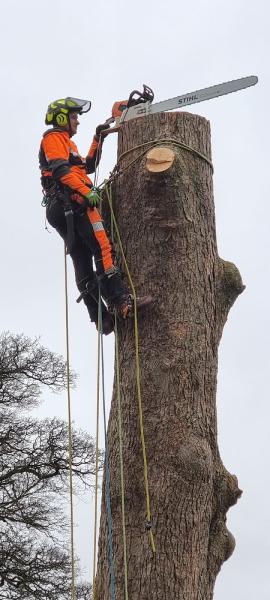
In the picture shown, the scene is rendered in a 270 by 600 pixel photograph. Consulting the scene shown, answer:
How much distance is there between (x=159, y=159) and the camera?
4.61 metres

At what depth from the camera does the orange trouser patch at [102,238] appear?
4.87 m

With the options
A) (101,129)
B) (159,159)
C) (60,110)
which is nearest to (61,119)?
(60,110)

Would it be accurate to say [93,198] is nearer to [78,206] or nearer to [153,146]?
[78,206]

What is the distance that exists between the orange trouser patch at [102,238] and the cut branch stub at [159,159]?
0.50 m

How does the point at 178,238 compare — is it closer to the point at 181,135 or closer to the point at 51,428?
the point at 181,135

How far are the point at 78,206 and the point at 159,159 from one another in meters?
0.73

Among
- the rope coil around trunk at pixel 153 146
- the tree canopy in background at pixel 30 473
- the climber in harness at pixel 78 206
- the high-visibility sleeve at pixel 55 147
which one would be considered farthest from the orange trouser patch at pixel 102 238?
the tree canopy in background at pixel 30 473

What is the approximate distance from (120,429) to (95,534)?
1.59 ft

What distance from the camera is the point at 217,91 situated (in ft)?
17.0

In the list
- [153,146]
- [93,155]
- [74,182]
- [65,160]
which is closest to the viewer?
[153,146]

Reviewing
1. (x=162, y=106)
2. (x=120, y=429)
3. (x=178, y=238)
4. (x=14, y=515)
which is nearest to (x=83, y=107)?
(x=162, y=106)

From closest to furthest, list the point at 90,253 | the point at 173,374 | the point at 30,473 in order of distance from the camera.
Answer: the point at 173,374, the point at 90,253, the point at 30,473

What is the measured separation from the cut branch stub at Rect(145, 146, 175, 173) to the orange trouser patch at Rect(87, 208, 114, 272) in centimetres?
50

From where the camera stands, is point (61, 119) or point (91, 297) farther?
point (61, 119)
